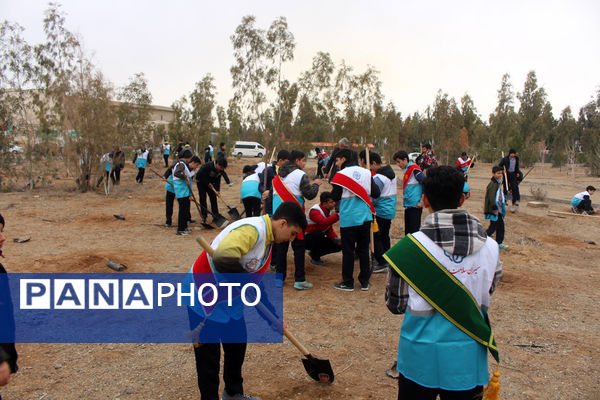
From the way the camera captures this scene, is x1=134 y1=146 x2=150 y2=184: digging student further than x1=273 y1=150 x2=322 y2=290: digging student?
Yes

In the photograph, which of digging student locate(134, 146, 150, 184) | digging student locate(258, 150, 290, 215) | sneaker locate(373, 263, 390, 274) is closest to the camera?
digging student locate(258, 150, 290, 215)

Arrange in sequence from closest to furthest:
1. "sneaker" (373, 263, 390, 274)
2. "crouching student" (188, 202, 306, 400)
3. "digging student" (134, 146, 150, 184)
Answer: "crouching student" (188, 202, 306, 400)
"sneaker" (373, 263, 390, 274)
"digging student" (134, 146, 150, 184)

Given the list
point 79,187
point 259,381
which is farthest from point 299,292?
point 79,187

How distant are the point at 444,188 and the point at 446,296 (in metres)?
0.48

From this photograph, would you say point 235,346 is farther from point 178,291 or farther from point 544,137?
point 544,137

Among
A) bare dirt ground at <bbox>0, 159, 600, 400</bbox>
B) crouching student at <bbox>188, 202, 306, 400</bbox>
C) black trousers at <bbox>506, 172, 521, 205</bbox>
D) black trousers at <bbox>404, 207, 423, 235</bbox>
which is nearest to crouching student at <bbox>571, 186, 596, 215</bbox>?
black trousers at <bbox>506, 172, 521, 205</bbox>

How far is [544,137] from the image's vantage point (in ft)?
133

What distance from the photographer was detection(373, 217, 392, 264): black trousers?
6.23 metres

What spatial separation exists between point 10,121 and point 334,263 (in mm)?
13280

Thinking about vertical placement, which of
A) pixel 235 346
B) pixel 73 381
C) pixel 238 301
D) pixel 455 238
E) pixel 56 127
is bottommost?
pixel 73 381

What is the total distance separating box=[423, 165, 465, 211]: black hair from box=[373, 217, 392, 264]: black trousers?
4.23 m

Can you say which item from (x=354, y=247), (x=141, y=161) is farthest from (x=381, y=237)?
(x=141, y=161)

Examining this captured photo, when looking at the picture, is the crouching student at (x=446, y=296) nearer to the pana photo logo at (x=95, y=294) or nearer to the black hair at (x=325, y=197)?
the pana photo logo at (x=95, y=294)

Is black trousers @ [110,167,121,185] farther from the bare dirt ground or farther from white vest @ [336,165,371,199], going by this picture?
white vest @ [336,165,371,199]
